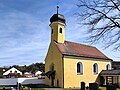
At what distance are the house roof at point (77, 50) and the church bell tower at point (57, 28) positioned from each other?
3.91ft

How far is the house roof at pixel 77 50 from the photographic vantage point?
39184mm

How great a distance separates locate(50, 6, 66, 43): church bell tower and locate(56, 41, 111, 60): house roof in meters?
1.19

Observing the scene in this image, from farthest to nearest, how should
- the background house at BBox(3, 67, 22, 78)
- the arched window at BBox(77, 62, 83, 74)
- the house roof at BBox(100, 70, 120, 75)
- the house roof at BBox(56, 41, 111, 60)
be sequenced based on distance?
the background house at BBox(3, 67, 22, 78)
the house roof at BBox(100, 70, 120, 75)
the arched window at BBox(77, 62, 83, 74)
the house roof at BBox(56, 41, 111, 60)

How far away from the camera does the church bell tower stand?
4000 cm

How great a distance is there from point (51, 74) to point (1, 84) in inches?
438

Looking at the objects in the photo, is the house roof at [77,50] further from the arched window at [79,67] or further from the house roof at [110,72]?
the house roof at [110,72]

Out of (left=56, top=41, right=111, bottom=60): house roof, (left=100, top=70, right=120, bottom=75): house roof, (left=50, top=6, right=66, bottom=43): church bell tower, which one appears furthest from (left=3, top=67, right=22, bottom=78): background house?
(left=100, top=70, right=120, bottom=75): house roof

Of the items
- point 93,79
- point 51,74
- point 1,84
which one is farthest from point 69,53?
point 1,84

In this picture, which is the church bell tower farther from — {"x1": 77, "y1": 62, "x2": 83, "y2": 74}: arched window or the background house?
the background house

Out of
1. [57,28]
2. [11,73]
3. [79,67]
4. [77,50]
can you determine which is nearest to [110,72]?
[79,67]

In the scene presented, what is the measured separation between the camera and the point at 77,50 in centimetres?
4206

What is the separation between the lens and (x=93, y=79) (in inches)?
1684

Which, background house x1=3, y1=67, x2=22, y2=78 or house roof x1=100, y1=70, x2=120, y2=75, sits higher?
house roof x1=100, y1=70, x2=120, y2=75

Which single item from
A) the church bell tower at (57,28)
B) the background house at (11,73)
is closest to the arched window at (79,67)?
the church bell tower at (57,28)
